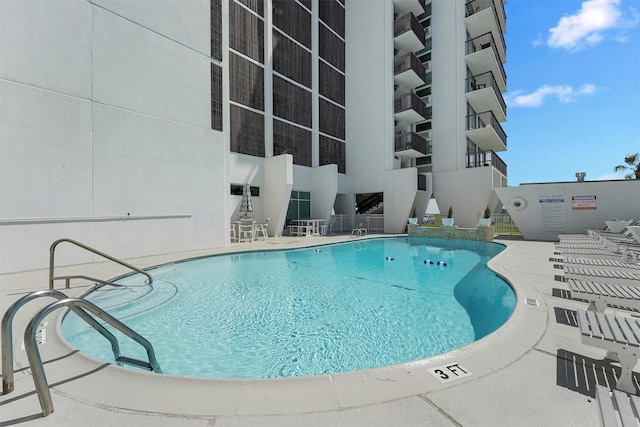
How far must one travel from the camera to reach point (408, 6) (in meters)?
20.4

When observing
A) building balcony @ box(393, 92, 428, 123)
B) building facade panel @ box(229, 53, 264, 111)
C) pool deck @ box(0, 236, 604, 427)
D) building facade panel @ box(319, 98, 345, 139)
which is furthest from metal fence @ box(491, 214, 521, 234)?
pool deck @ box(0, 236, 604, 427)

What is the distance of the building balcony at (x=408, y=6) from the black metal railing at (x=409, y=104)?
691 centimetres

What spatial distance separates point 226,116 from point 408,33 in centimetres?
1518

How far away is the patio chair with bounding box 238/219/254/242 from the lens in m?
13.6

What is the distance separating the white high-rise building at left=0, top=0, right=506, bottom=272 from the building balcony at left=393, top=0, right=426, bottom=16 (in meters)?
0.12

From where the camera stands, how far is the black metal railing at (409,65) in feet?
62.9

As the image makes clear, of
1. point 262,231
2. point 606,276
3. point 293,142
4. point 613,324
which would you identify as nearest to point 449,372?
point 613,324

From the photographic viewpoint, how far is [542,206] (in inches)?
530


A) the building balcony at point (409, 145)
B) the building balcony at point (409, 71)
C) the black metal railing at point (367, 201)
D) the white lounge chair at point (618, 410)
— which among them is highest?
the building balcony at point (409, 71)

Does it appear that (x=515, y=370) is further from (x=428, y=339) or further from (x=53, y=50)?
(x=53, y=50)

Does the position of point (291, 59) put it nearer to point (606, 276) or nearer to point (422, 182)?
point (422, 182)

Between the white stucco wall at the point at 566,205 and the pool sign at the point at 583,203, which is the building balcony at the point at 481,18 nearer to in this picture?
the white stucco wall at the point at 566,205

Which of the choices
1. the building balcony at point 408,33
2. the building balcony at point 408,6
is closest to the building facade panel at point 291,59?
the building balcony at point 408,33

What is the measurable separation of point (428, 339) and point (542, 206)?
44.4ft
